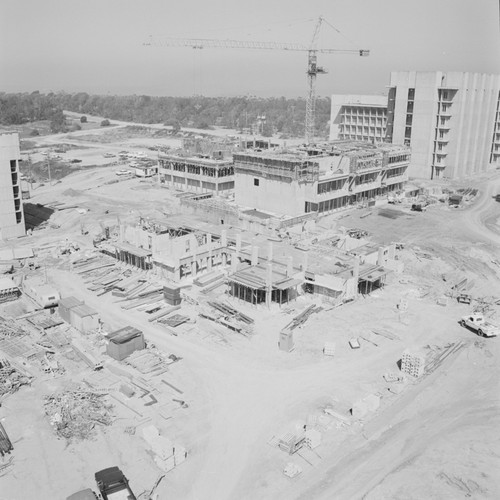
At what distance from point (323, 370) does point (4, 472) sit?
15.5 meters

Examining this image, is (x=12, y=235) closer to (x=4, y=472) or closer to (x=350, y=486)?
(x=4, y=472)

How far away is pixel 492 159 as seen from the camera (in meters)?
97.8

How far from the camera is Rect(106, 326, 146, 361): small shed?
96.0ft

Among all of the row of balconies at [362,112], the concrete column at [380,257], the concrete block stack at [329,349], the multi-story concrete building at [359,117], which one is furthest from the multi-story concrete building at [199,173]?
the concrete block stack at [329,349]

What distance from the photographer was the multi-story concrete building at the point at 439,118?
8044 cm

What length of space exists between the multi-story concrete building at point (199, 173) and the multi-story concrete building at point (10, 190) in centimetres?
2443

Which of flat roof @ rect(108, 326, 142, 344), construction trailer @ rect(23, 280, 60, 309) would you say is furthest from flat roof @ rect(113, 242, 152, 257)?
flat roof @ rect(108, 326, 142, 344)

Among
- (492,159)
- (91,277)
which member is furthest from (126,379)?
(492,159)

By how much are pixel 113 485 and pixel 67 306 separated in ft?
54.1

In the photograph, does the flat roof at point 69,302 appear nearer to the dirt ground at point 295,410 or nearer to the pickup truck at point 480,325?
the dirt ground at point 295,410

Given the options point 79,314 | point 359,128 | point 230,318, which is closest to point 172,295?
point 230,318

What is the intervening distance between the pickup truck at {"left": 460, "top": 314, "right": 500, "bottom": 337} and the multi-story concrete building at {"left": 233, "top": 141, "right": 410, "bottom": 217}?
86.0 feet

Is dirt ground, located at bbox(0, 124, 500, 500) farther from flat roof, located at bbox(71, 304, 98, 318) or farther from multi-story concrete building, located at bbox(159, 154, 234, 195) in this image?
multi-story concrete building, located at bbox(159, 154, 234, 195)

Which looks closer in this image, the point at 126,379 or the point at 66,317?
the point at 126,379
